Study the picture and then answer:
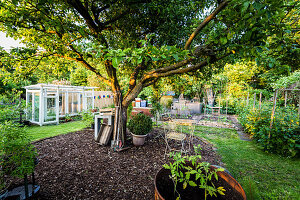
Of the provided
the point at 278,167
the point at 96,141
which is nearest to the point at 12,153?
the point at 96,141

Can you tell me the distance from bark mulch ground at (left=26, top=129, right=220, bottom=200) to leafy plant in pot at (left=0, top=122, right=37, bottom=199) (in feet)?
2.55

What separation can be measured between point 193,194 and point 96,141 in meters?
3.49

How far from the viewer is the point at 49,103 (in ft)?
24.4

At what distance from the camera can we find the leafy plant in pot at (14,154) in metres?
1.40

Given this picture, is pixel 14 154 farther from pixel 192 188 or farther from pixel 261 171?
pixel 261 171

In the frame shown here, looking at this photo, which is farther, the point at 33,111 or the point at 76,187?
the point at 33,111

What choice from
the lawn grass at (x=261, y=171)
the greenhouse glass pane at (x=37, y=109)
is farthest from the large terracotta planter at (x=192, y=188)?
the greenhouse glass pane at (x=37, y=109)

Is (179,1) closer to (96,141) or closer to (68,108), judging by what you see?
(96,141)

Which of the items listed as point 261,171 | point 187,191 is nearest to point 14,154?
point 187,191

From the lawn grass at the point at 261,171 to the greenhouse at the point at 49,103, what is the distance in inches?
339

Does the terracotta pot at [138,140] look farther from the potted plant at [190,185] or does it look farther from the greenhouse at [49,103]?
the greenhouse at [49,103]

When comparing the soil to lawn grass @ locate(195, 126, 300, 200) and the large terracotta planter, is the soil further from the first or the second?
lawn grass @ locate(195, 126, 300, 200)

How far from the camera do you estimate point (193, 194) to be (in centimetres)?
141

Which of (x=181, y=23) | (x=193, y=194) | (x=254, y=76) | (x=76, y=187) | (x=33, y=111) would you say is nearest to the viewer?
(x=193, y=194)
